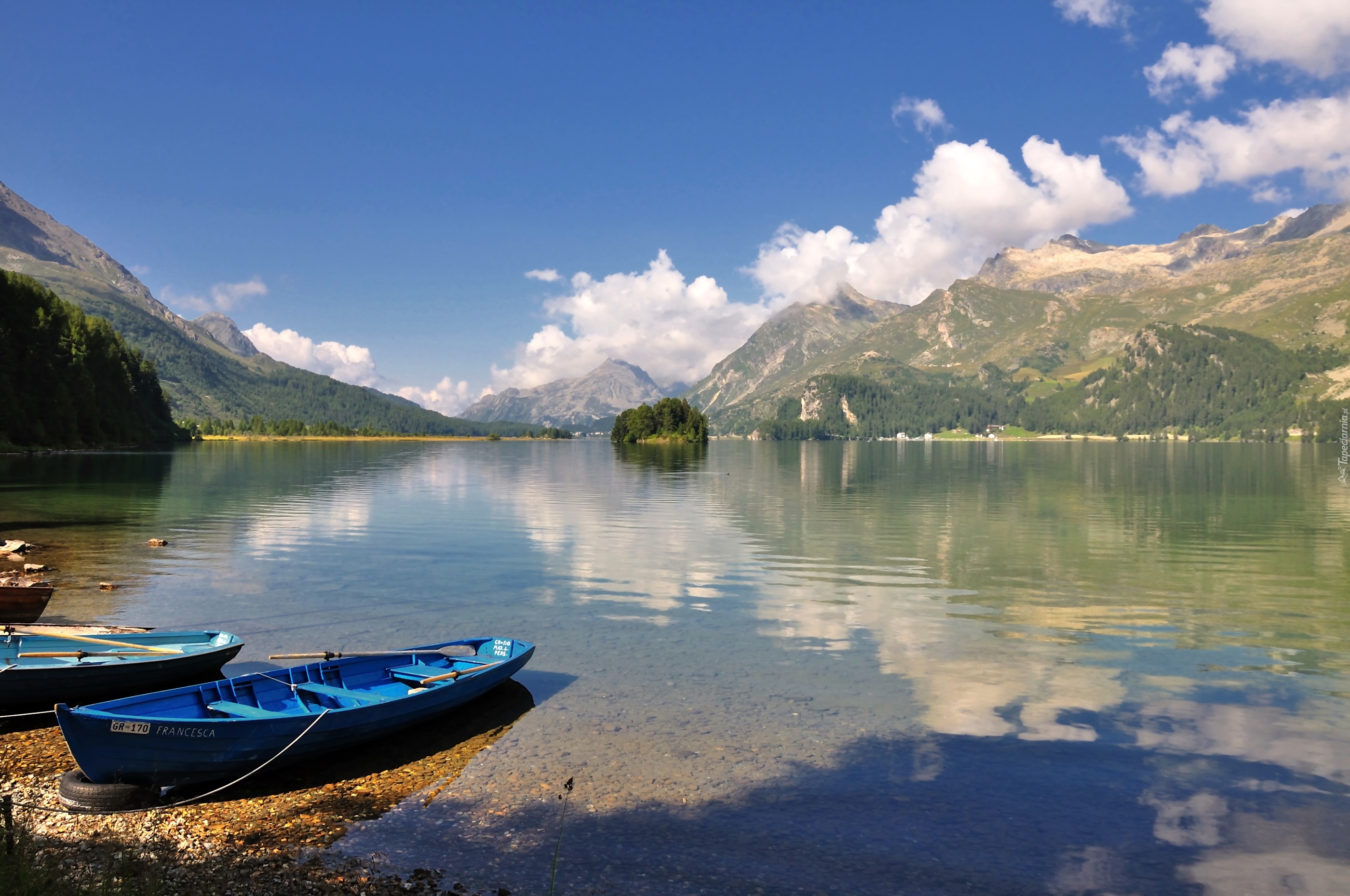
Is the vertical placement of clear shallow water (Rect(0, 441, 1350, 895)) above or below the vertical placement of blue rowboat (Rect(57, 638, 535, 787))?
below

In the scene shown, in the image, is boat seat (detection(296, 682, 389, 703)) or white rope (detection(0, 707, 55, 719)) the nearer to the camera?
boat seat (detection(296, 682, 389, 703))

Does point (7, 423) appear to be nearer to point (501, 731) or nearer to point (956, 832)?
point (501, 731)

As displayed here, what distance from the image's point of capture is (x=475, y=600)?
3856 centimetres

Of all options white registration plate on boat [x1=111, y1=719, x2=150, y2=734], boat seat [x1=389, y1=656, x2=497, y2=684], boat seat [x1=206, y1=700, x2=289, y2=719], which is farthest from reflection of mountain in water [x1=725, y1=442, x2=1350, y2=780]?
white registration plate on boat [x1=111, y1=719, x2=150, y2=734]

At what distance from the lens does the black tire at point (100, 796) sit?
1666 cm

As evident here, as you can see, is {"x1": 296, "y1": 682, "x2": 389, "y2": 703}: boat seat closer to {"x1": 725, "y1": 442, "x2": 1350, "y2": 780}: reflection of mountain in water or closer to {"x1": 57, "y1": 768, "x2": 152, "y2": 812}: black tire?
A: {"x1": 57, "y1": 768, "x2": 152, "y2": 812}: black tire

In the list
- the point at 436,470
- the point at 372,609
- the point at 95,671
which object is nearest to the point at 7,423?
the point at 436,470

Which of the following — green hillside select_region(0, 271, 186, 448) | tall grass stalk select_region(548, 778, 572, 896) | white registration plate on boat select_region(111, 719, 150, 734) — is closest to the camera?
tall grass stalk select_region(548, 778, 572, 896)

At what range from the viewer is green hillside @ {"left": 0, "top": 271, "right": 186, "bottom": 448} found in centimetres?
15512

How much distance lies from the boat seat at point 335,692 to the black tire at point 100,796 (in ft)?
13.3

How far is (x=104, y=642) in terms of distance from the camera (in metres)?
22.9

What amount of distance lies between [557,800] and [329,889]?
5126 mm

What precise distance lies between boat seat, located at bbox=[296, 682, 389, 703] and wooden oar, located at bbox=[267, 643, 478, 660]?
2.87 ft

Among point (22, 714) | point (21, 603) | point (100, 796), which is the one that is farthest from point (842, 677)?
point (21, 603)
